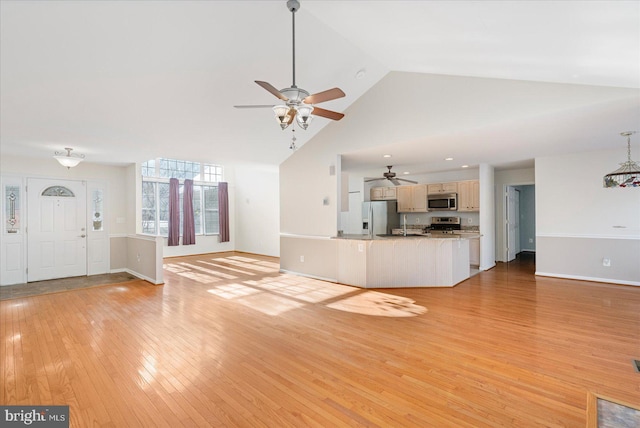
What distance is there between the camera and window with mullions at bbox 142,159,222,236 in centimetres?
927

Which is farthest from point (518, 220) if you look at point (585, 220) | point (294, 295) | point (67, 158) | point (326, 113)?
point (67, 158)

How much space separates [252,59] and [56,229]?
5.92 metres

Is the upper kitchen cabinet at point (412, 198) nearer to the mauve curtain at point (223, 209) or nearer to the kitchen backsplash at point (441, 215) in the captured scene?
the kitchen backsplash at point (441, 215)

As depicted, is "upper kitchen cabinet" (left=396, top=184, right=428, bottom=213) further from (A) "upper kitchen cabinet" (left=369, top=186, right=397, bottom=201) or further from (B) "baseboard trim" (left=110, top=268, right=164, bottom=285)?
(B) "baseboard trim" (left=110, top=268, right=164, bottom=285)

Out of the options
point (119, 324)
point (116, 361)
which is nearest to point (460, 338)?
point (116, 361)

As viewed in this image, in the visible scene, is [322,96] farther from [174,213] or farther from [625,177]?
[174,213]

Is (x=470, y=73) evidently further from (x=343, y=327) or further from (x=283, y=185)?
(x=283, y=185)

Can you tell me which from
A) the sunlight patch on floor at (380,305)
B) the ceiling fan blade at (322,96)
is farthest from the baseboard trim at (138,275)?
the ceiling fan blade at (322,96)

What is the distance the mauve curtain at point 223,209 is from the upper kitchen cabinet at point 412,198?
19.4 feet

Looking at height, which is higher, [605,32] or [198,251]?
[605,32]

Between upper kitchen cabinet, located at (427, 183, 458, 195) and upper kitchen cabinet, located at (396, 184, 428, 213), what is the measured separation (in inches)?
6.2

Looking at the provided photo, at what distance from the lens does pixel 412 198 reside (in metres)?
8.48

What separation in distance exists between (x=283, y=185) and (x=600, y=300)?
599 cm

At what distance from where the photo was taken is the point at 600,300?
4.54 m
